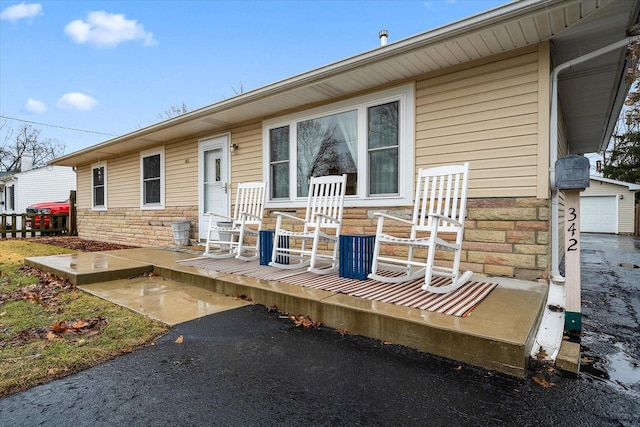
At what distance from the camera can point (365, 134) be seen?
4.33 m

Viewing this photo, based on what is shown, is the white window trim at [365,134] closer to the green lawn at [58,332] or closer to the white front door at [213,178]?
the white front door at [213,178]

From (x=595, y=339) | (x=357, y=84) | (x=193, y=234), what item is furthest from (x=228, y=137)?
(x=595, y=339)

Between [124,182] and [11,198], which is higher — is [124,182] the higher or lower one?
the higher one

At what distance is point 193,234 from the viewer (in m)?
6.58

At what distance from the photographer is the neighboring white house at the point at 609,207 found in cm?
1381

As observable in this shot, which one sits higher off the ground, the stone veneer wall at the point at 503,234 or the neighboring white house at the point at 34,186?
the neighboring white house at the point at 34,186

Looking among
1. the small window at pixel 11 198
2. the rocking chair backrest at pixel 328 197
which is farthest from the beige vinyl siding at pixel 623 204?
the small window at pixel 11 198

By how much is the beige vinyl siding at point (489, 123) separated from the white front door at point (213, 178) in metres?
3.44

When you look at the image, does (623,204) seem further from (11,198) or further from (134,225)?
(11,198)

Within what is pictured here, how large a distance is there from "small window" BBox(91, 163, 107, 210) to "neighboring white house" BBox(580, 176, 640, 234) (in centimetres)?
1649

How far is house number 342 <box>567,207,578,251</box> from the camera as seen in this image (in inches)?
94.7

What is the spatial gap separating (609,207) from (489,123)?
1467 cm

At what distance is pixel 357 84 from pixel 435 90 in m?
0.89

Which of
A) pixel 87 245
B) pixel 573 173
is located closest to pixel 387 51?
pixel 573 173
